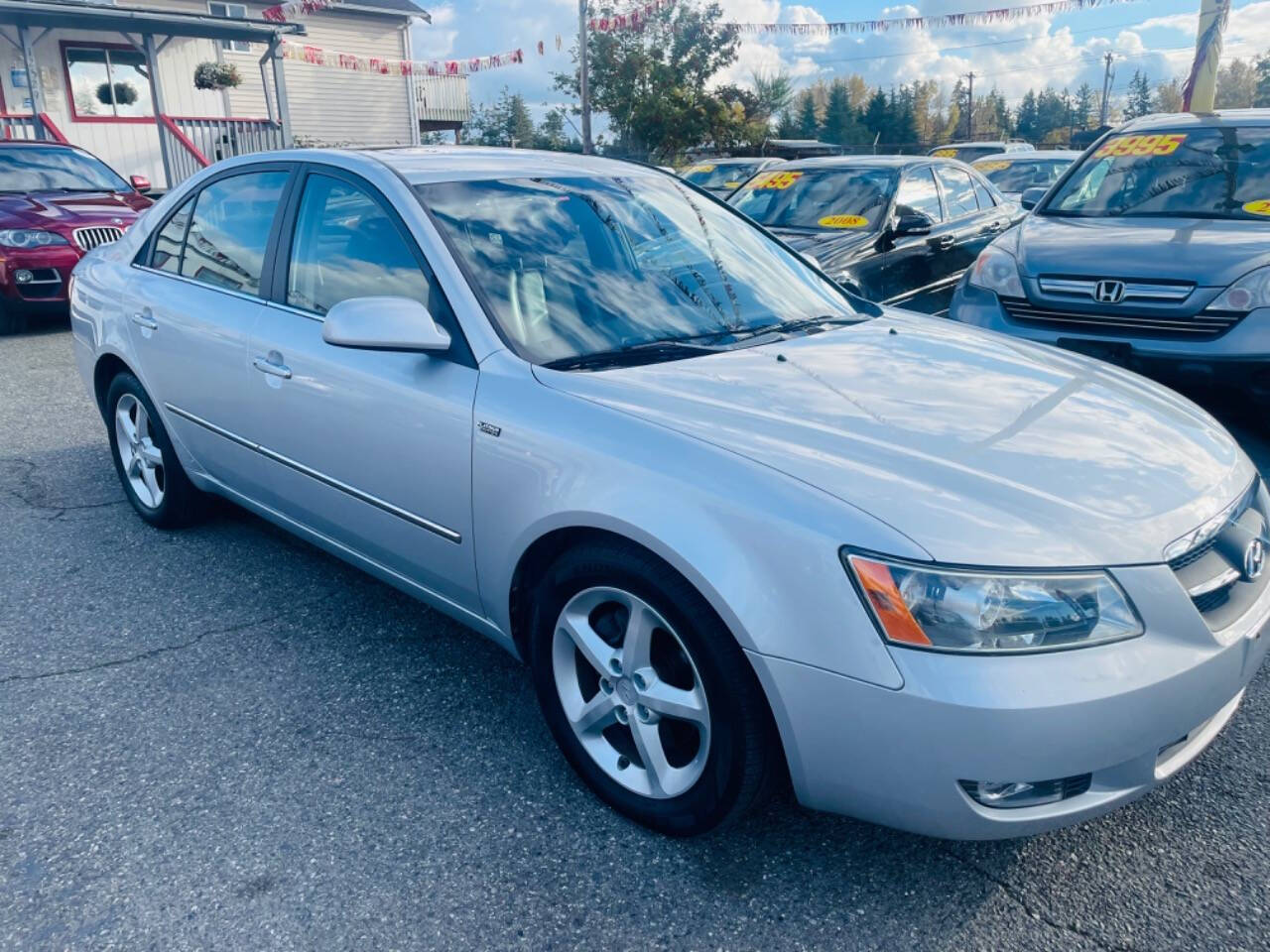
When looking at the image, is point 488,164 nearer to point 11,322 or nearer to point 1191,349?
point 1191,349

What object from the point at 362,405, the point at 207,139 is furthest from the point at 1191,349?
the point at 207,139

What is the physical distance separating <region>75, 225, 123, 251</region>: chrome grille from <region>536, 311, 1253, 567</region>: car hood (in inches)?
315

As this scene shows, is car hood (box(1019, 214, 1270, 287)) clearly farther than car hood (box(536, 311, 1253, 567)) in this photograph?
Yes

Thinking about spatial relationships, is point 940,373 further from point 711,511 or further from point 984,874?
point 984,874

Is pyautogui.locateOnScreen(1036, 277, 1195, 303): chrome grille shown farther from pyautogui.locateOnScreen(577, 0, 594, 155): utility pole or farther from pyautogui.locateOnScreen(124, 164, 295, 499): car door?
pyautogui.locateOnScreen(577, 0, 594, 155): utility pole

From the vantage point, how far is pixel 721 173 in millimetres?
13672

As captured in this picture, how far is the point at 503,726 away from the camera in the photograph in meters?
2.85

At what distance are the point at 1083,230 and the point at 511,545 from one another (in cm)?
447

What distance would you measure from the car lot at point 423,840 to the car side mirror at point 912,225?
16.2ft

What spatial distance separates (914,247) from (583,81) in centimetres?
2358

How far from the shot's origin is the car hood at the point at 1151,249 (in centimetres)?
484

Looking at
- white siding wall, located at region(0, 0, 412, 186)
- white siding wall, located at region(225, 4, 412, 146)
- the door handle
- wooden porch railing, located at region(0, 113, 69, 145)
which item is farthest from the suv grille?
white siding wall, located at region(225, 4, 412, 146)

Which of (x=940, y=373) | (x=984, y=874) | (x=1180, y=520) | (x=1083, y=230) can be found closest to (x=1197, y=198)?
(x=1083, y=230)

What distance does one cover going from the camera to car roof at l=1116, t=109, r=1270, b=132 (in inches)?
237
